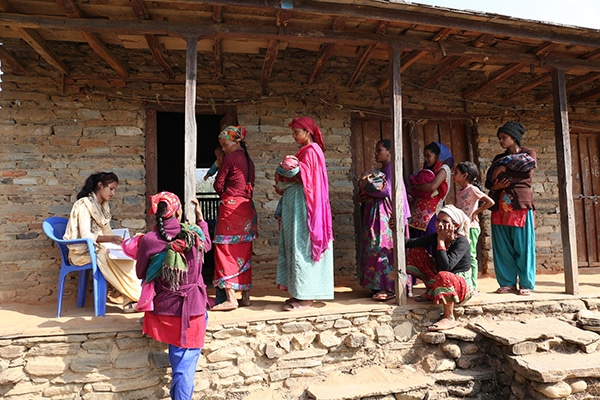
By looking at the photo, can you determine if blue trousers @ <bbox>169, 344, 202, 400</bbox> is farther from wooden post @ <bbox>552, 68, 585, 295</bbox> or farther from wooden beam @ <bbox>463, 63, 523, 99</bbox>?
wooden beam @ <bbox>463, 63, 523, 99</bbox>

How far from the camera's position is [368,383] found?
348cm

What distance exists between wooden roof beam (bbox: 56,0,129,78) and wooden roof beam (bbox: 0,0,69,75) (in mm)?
442

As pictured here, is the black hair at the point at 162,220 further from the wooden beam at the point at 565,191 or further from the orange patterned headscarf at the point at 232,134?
the wooden beam at the point at 565,191

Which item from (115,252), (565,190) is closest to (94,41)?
(115,252)

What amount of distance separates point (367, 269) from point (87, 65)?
3.98 meters

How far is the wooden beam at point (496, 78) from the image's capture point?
4.71 m

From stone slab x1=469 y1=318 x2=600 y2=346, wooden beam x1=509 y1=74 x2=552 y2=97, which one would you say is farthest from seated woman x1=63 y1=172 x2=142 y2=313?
wooden beam x1=509 y1=74 x2=552 y2=97

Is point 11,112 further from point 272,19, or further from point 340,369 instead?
point 340,369

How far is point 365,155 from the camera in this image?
5660mm

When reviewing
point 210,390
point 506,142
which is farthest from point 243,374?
point 506,142

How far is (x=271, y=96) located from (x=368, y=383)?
11.5 ft

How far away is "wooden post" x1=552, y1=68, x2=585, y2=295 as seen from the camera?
439cm

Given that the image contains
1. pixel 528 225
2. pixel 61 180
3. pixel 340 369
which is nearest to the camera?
pixel 340 369

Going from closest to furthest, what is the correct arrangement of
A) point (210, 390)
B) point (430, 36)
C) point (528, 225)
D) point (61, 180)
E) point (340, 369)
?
point (210, 390) < point (340, 369) < point (430, 36) < point (528, 225) < point (61, 180)
